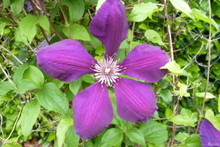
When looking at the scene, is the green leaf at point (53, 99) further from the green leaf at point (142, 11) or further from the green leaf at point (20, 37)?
the green leaf at point (142, 11)

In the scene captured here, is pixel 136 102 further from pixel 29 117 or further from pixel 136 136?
pixel 29 117

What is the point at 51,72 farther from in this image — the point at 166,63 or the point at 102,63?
the point at 166,63

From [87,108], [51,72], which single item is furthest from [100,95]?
[51,72]

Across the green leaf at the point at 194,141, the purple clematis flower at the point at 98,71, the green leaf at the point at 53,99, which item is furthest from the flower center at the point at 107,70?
the green leaf at the point at 194,141

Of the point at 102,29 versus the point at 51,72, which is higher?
the point at 102,29

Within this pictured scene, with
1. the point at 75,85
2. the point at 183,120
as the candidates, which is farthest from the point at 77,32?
the point at 183,120

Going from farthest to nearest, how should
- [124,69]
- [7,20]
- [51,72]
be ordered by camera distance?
[7,20] → [124,69] → [51,72]
